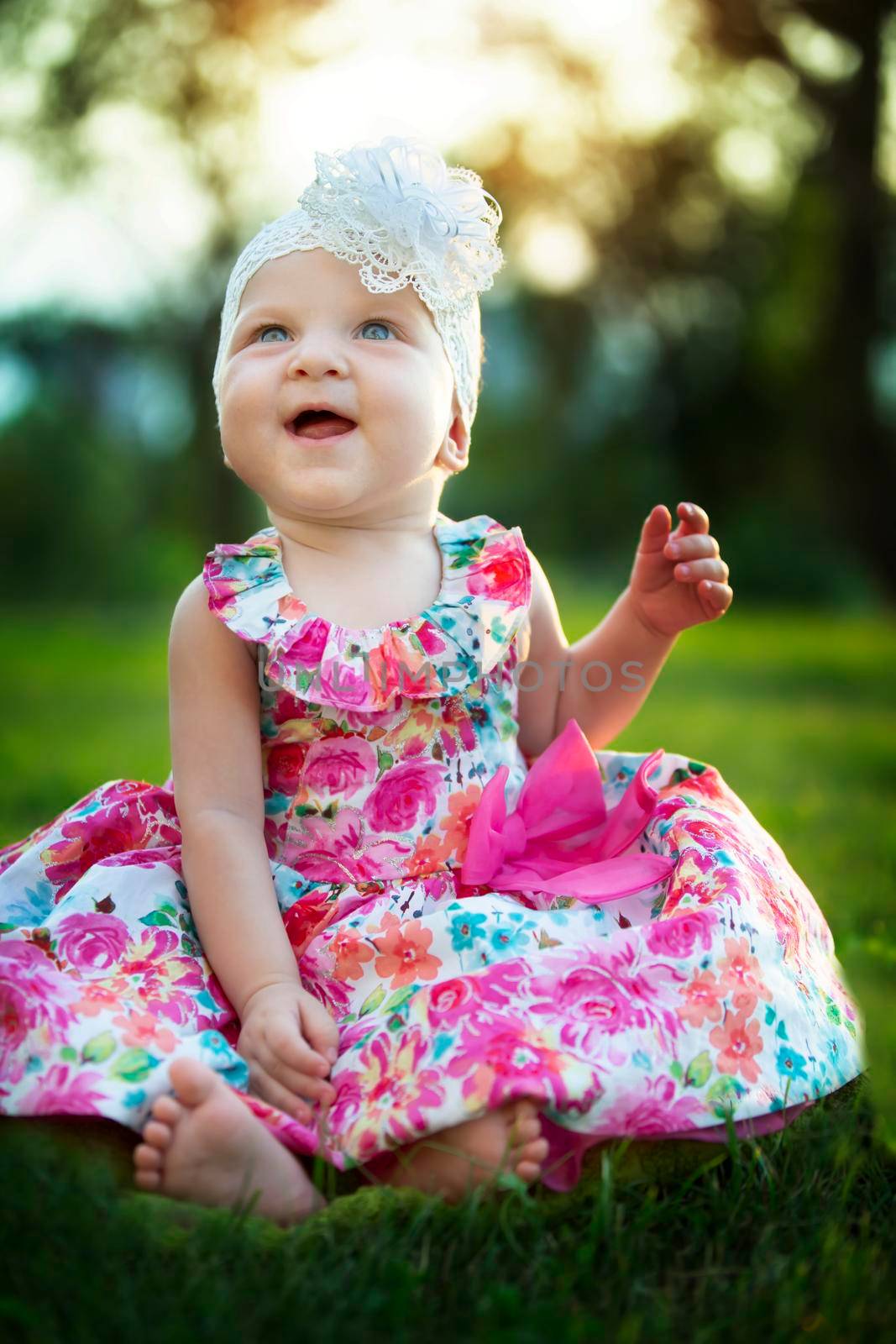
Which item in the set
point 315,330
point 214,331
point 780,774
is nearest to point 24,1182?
point 315,330

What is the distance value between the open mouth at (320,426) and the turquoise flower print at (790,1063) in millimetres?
934

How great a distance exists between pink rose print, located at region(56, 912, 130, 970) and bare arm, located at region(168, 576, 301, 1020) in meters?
0.10

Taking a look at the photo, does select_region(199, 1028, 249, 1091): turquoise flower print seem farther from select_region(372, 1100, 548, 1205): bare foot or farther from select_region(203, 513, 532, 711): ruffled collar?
select_region(203, 513, 532, 711): ruffled collar

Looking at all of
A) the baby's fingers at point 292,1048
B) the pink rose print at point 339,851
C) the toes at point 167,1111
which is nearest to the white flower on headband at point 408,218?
the pink rose print at point 339,851

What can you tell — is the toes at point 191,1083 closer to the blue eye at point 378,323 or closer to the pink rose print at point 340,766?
the pink rose print at point 340,766

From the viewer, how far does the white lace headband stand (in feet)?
5.86

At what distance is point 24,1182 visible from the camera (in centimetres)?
122

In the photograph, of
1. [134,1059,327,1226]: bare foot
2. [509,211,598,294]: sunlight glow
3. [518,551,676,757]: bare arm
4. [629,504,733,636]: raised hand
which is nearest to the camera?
[134,1059,327,1226]: bare foot

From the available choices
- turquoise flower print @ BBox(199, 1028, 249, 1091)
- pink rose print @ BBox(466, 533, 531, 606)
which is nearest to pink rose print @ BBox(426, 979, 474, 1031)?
turquoise flower print @ BBox(199, 1028, 249, 1091)

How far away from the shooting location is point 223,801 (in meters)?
1.68

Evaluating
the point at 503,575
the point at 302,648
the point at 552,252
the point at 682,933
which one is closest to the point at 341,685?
the point at 302,648

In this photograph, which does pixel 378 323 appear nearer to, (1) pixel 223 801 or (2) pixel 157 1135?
(1) pixel 223 801

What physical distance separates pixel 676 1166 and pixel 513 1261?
0.87 feet

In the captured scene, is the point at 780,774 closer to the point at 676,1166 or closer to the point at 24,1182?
the point at 676,1166
